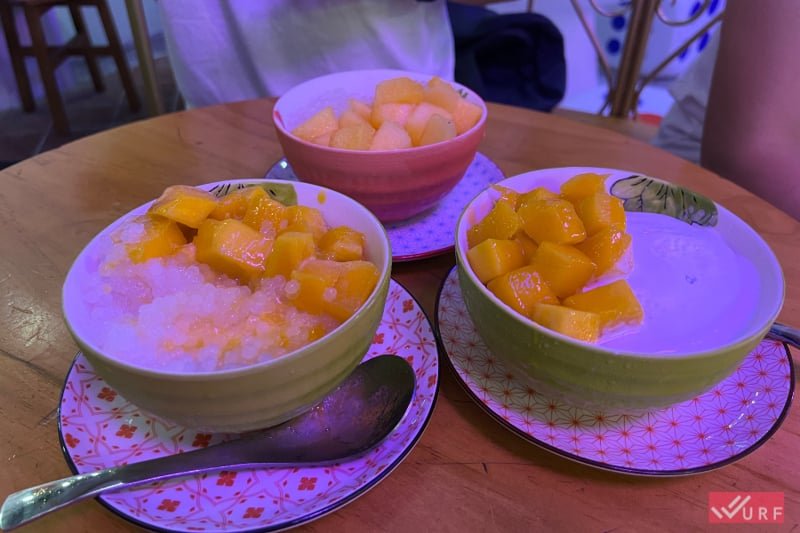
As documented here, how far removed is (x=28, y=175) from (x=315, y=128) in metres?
0.57

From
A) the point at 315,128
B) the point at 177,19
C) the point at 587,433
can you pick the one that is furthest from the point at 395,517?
the point at 177,19

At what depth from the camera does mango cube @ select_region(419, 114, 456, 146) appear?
2.77 ft

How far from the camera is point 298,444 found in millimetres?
553

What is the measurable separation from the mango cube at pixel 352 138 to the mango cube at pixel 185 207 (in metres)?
0.26

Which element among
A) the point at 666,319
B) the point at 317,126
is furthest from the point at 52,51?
the point at 666,319

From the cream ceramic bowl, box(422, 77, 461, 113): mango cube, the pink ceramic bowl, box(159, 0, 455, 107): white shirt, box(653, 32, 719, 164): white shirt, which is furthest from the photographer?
box(159, 0, 455, 107): white shirt

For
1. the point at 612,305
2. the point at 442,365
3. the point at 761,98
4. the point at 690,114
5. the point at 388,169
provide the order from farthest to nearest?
the point at 690,114
the point at 761,98
the point at 388,169
the point at 442,365
the point at 612,305

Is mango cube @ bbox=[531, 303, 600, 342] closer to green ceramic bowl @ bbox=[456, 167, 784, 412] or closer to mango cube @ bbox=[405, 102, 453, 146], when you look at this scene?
green ceramic bowl @ bbox=[456, 167, 784, 412]

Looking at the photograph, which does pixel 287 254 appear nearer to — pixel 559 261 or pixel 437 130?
pixel 559 261

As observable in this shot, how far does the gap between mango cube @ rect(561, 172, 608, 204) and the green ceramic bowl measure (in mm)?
64

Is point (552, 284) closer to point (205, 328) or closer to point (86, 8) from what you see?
point (205, 328)

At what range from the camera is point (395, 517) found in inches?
20.5

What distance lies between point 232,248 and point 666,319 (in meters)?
0.45

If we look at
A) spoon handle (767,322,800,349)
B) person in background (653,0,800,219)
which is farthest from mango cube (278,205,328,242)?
person in background (653,0,800,219)
